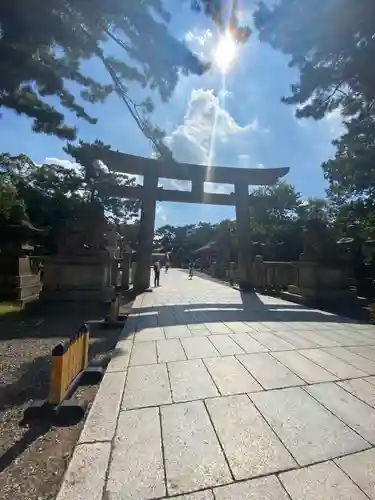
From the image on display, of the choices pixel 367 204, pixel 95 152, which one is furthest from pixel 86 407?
pixel 367 204

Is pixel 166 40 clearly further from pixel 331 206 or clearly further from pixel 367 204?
pixel 331 206

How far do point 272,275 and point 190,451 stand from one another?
13189 mm

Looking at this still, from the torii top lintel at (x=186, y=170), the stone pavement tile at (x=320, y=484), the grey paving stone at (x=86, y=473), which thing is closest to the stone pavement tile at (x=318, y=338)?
the stone pavement tile at (x=320, y=484)

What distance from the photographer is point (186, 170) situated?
13.1 m

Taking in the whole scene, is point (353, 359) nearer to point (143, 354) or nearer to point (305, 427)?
point (305, 427)

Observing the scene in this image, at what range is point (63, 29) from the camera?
457cm

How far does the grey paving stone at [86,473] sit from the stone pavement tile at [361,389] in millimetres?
2378

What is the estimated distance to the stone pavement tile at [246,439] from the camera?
1.94m

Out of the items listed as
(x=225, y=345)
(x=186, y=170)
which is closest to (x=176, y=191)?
(x=186, y=170)

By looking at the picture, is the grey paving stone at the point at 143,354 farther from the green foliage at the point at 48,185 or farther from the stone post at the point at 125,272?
the green foliage at the point at 48,185

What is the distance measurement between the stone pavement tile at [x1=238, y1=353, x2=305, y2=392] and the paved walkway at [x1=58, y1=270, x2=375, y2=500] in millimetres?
12

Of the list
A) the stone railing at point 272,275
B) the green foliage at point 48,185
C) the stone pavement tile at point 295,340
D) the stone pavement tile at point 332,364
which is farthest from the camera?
the green foliage at point 48,185

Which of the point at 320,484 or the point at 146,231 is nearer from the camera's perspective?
the point at 320,484

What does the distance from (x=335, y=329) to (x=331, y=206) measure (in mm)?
23874
